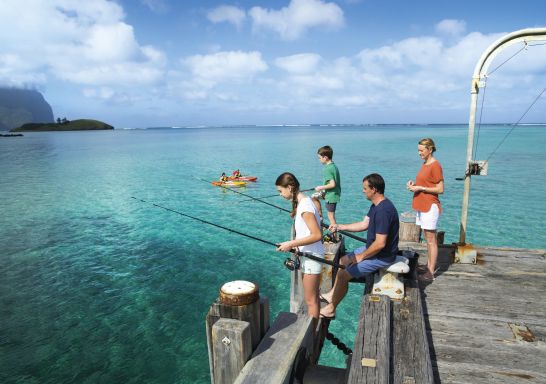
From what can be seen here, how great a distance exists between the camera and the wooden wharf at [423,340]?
367 centimetres

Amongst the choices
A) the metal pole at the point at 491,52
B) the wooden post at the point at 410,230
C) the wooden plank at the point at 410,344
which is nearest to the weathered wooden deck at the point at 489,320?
the wooden plank at the point at 410,344

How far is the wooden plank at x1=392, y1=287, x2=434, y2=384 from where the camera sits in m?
3.91

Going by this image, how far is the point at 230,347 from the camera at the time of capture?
3.53 m

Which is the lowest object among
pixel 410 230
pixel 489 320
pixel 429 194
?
pixel 489 320

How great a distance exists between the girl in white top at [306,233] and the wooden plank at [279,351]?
0.98 meters

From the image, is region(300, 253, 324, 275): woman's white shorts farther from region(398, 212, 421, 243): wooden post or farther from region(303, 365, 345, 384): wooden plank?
region(398, 212, 421, 243): wooden post

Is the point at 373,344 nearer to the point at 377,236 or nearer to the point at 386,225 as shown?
the point at 377,236

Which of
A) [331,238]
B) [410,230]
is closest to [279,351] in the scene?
[331,238]

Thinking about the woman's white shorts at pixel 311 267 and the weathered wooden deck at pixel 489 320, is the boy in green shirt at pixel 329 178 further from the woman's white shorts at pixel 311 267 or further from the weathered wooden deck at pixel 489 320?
the woman's white shorts at pixel 311 267

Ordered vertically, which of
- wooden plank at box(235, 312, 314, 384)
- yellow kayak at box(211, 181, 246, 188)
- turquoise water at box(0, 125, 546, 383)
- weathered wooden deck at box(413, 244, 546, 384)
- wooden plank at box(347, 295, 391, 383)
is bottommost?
turquoise water at box(0, 125, 546, 383)

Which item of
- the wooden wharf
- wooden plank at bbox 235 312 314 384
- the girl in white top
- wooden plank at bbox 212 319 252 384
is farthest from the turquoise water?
wooden plank at bbox 212 319 252 384

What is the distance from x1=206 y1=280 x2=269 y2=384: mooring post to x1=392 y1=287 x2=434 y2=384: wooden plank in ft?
5.30

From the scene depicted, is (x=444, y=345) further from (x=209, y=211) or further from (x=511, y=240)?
(x=209, y=211)

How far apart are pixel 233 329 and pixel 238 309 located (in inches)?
8.8
